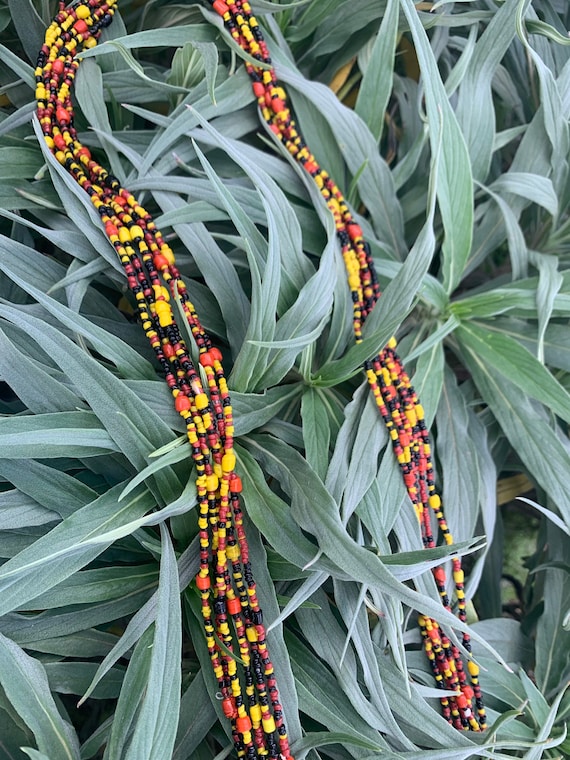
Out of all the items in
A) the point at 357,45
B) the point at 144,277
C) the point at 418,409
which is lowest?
the point at 418,409

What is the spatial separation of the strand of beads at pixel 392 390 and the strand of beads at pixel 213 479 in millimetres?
131

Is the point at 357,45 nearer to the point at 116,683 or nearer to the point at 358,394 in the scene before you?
the point at 358,394

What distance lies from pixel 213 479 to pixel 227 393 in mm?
59

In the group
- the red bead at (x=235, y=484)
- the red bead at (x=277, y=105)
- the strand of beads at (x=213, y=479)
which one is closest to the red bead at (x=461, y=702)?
the strand of beads at (x=213, y=479)

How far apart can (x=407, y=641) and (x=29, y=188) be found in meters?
0.46

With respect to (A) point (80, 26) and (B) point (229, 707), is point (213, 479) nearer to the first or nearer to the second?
(B) point (229, 707)

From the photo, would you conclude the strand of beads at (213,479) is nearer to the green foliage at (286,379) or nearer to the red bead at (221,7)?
the green foliage at (286,379)

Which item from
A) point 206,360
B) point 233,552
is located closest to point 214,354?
point 206,360

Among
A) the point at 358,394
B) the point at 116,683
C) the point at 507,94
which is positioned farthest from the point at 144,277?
the point at 507,94

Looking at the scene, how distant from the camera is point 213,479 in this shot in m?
0.42

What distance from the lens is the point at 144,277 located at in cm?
45

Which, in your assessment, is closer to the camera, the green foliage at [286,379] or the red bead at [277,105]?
the green foliage at [286,379]

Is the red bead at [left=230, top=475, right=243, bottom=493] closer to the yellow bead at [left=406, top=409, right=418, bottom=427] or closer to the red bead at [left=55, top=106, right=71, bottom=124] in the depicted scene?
the yellow bead at [left=406, top=409, right=418, bottom=427]

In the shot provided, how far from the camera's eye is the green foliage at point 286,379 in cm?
40
